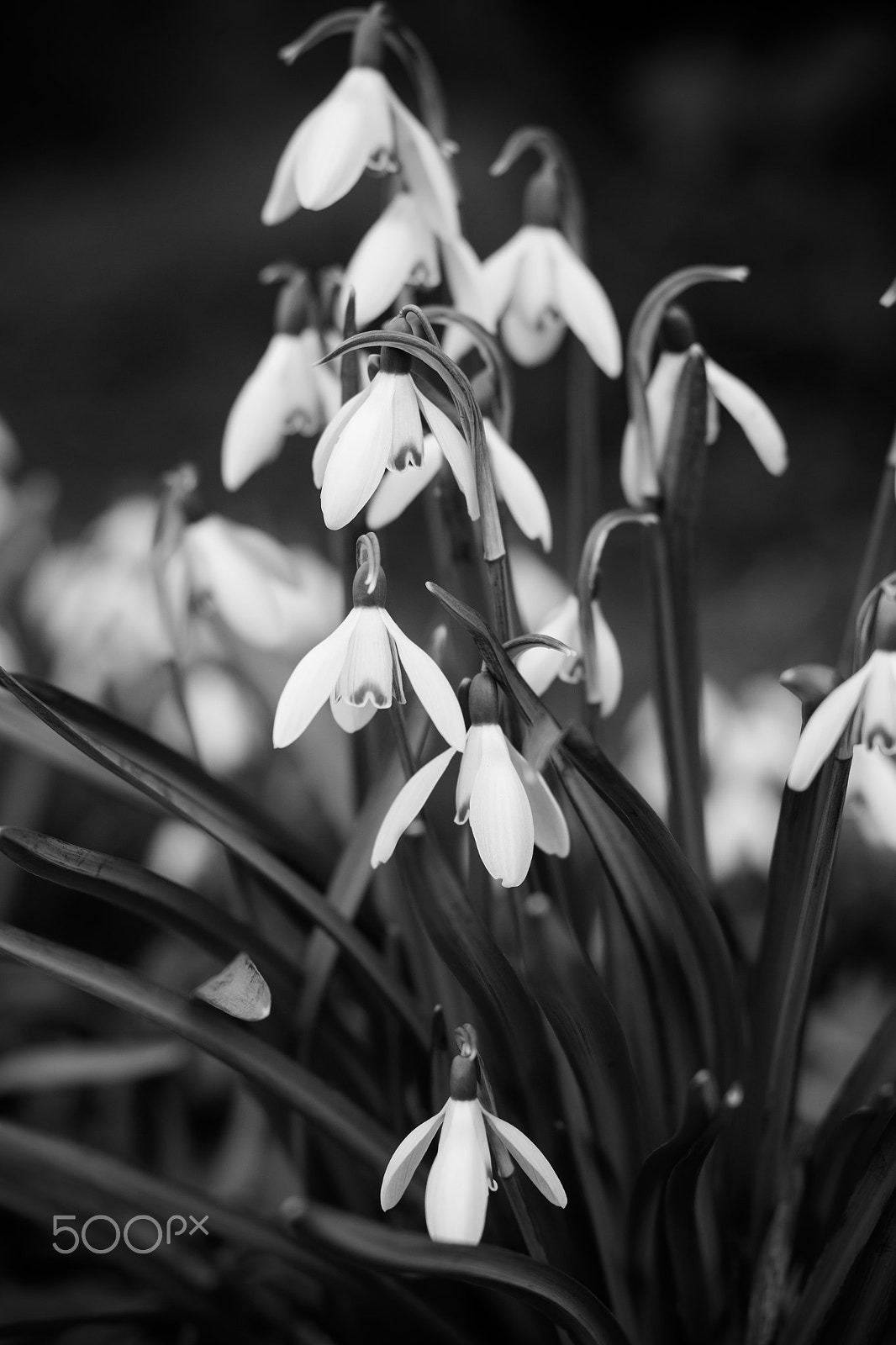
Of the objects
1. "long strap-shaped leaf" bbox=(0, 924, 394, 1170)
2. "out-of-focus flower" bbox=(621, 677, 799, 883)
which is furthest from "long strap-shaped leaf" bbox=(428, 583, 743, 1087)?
"out-of-focus flower" bbox=(621, 677, 799, 883)

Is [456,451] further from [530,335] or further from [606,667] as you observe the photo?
[530,335]

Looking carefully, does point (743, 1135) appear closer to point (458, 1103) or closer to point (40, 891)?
point (458, 1103)

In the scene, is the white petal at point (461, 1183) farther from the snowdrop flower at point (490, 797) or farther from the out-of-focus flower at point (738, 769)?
the out-of-focus flower at point (738, 769)

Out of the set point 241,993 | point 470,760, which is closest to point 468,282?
point 470,760

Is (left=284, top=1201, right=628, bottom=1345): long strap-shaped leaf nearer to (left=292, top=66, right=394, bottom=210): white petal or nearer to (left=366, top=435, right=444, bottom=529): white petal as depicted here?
(left=366, top=435, right=444, bottom=529): white petal

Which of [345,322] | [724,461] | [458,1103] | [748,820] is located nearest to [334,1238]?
[458,1103]

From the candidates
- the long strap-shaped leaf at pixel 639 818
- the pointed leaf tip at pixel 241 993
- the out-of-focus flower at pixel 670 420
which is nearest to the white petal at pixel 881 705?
the long strap-shaped leaf at pixel 639 818

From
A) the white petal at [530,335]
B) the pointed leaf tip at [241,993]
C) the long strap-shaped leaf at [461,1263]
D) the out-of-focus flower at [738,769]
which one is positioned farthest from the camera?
the out-of-focus flower at [738,769]
